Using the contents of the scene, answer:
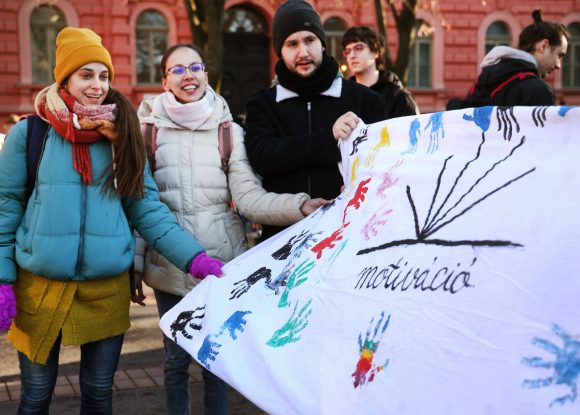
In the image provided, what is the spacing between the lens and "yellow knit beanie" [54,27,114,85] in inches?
116

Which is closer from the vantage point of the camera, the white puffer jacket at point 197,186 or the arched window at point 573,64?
the white puffer jacket at point 197,186

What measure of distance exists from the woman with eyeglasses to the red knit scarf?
44 centimetres

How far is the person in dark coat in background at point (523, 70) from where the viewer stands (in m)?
3.92

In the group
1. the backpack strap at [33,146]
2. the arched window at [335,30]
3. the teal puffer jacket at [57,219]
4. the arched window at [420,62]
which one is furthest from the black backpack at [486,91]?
the arched window at [420,62]

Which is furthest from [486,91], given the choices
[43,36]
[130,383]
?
[43,36]

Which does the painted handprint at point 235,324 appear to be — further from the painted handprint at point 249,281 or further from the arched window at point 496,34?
the arched window at point 496,34

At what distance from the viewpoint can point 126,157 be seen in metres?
2.99

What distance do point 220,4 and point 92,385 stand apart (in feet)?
30.8

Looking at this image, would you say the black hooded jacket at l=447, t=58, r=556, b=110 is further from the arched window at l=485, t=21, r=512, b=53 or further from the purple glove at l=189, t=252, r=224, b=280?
the arched window at l=485, t=21, r=512, b=53

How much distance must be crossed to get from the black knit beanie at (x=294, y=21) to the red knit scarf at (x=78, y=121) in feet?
2.66

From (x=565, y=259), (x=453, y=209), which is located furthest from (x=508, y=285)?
(x=453, y=209)

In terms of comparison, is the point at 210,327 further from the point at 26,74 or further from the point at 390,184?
the point at 26,74

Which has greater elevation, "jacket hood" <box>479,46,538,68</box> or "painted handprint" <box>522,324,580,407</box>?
"jacket hood" <box>479,46,538,68</box>

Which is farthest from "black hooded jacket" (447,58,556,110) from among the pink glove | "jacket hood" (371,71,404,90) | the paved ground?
the pink glove
